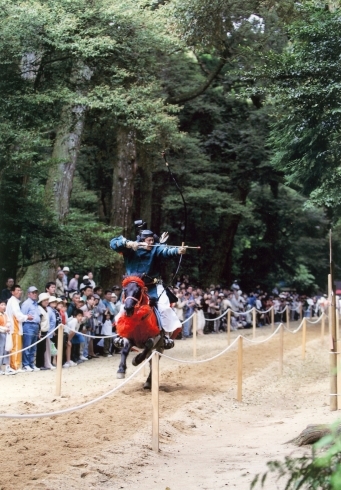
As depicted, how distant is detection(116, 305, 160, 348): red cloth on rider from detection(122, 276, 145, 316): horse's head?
0.17 meters

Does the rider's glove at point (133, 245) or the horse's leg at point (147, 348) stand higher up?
the rider's glove at point (133, 245)

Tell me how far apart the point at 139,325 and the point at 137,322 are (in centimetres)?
11

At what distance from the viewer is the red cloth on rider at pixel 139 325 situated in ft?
40.5

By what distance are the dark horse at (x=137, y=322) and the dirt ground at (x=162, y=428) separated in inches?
29.5

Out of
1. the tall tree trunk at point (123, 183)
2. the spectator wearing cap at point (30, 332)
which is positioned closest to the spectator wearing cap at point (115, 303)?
the tall tree trunk at point (123, 183)

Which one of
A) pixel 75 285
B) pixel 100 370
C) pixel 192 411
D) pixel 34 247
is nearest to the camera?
pixel 192 411

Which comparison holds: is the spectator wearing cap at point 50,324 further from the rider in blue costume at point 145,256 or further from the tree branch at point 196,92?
the tree branch at point 196,92

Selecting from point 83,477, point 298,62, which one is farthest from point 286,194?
point 83,477

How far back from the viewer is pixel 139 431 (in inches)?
A: 377

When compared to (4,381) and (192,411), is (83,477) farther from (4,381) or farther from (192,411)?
(4,381)

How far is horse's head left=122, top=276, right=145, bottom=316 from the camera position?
1198cm

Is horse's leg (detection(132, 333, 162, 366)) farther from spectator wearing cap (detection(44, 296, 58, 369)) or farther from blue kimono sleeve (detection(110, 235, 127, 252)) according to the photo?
spectator wearing cap (detection(44, 296, 58, 369))

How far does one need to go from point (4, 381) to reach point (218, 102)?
23052 mm

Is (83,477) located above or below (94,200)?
below
